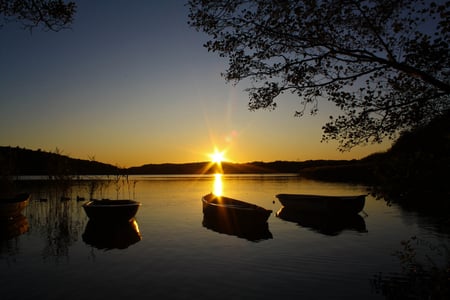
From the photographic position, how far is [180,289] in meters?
10.8

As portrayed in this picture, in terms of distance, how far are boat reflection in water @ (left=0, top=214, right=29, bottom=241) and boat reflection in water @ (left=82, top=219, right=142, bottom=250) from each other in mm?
3673

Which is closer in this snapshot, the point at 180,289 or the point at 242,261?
the point at 180,289

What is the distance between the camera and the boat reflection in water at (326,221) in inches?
895

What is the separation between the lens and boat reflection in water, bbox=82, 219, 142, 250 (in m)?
18.0

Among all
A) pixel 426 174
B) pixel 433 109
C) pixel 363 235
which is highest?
pixel 433 109

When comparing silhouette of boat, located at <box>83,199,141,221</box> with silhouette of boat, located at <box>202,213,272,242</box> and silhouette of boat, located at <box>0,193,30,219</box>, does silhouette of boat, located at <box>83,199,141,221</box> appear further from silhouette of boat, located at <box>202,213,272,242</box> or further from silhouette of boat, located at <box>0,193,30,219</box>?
silhouette of boat, located at <box>202,213,272,242</box>

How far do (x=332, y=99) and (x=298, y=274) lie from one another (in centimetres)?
632

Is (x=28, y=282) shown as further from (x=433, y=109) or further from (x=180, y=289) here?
(x=433, y=109)

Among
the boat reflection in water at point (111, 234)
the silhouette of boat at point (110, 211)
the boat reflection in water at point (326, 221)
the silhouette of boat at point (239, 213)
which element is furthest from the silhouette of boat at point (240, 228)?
the silhouette of boat at point (110, 211)

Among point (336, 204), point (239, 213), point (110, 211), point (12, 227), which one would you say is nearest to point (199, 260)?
point (239, 213)

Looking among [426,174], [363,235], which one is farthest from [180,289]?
[363,235]

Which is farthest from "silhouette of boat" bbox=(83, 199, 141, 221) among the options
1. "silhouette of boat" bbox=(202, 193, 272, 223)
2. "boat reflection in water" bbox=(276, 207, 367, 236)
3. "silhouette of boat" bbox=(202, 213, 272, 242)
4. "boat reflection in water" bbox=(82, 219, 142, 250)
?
"boat reflection in water" bbox=(276, 207, 367, 236)

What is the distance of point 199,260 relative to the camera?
1463 centimetres

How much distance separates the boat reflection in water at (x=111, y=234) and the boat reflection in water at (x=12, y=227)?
12.1 ft
